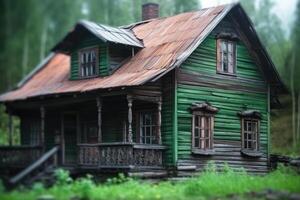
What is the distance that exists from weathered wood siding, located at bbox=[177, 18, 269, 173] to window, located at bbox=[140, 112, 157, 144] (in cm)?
104

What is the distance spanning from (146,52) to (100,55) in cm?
179

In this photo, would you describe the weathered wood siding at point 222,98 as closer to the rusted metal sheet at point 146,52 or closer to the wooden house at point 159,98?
the wooden house at point 159,98

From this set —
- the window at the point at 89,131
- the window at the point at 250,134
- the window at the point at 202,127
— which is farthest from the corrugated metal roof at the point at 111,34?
the window at the point at 250,134

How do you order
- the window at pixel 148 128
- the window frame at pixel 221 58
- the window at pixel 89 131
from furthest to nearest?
the window at pixel 89 131 → the window frame at pixel 221 58 → the window at pixel 148 128

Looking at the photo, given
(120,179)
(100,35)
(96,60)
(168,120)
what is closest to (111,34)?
(100,35)

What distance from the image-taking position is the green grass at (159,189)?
51.6 feet

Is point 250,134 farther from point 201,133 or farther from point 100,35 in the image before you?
point 100,35

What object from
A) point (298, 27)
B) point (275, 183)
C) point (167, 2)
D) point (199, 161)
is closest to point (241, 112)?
point (199, 161)

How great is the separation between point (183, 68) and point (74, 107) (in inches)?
210

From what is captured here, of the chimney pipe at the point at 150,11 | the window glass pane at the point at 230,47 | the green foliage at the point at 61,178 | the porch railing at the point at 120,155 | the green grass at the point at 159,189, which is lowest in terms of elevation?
the green grass at the point at 159,189

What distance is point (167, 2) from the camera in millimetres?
34250

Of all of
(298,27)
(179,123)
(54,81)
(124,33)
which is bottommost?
(179,123)

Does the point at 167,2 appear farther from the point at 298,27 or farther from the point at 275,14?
the point at 275,14

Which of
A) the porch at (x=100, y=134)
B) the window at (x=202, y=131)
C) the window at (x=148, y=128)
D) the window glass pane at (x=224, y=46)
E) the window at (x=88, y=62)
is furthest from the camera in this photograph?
the window glass pane at (x=224, y=46)
